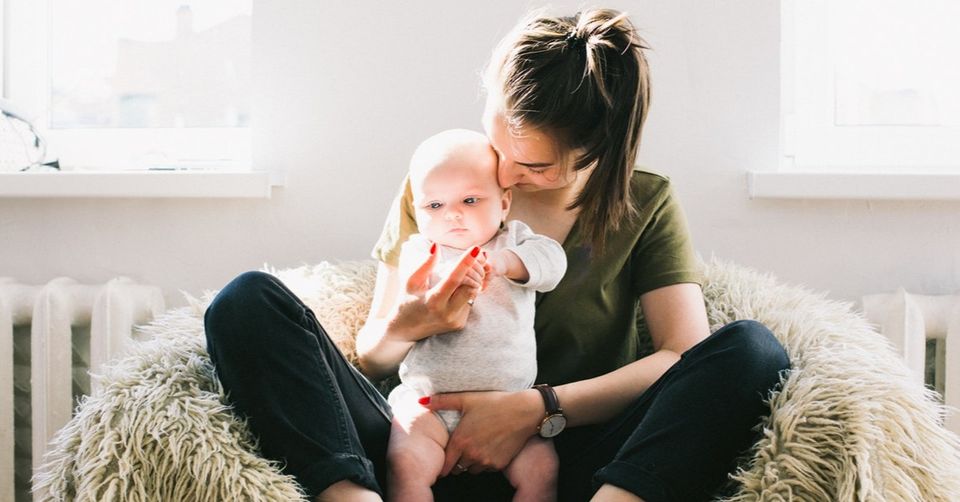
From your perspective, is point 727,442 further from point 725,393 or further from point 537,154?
point 537,154

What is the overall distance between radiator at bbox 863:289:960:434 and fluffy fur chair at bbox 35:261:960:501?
45cm

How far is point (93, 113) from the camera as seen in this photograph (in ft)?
6.88

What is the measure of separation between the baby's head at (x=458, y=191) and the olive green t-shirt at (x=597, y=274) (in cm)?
16

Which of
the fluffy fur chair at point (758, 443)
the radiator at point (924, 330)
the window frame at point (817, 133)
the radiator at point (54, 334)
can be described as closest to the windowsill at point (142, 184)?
the radiator at point (54, 334)

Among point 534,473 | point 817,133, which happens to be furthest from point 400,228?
point 817,133

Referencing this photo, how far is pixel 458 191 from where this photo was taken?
1204 mm

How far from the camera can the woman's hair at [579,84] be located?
45.7 inches

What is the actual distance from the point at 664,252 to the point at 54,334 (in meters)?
1.17

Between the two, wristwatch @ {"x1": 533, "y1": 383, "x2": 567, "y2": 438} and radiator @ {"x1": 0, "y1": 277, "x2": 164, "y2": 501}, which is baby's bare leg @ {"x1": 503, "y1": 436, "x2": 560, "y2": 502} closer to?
wristwatch @ {"x1": 533, "y1": 383, "x2": 567, "y2": 438}

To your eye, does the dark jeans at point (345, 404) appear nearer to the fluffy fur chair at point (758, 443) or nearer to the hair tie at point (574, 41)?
the fluffy fur chair at point (758, 443)

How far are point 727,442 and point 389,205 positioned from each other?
97cm

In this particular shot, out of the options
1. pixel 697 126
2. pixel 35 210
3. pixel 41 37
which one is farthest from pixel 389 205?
pixel 41 37

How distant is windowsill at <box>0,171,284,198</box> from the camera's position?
5.97 feet

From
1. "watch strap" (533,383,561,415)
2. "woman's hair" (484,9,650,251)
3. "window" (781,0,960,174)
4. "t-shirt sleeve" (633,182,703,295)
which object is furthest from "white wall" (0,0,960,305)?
"watch strap" (533,383,561,415)
